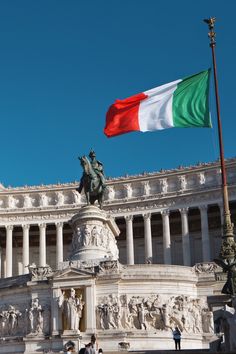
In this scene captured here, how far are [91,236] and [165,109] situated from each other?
13.4 metres

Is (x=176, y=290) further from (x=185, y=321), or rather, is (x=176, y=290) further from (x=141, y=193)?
(x=141, y=193)

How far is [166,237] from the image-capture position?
80.0 metres

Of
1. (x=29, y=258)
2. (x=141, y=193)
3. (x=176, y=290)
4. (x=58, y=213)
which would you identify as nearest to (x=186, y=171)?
(x=141, y=193)

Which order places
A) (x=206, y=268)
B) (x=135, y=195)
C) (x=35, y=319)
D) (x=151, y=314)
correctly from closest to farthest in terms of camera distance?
(x=151, y=314), (x=35, y=319), (x=206, y=268), (x=135, y=195)

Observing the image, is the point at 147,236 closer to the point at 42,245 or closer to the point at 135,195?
the point at 135,195

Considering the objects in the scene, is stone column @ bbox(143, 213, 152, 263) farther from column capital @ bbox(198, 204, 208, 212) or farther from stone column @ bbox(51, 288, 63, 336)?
stone column @ bbox(51, 288, 63, 336)

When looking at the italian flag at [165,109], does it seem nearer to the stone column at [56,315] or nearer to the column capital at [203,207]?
the stone column at [56,315]

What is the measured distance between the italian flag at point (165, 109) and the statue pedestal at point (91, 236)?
31.7ft

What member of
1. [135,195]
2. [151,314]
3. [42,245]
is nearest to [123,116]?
[151,314]

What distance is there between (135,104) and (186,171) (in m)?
44.5

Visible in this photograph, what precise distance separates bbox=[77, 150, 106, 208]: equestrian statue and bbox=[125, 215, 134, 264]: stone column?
30914 millimetres

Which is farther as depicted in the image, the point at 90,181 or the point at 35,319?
the point at 90,181

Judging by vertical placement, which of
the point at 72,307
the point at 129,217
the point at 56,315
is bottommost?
the point at 56,315

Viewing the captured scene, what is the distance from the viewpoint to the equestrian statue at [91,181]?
49.4 m
